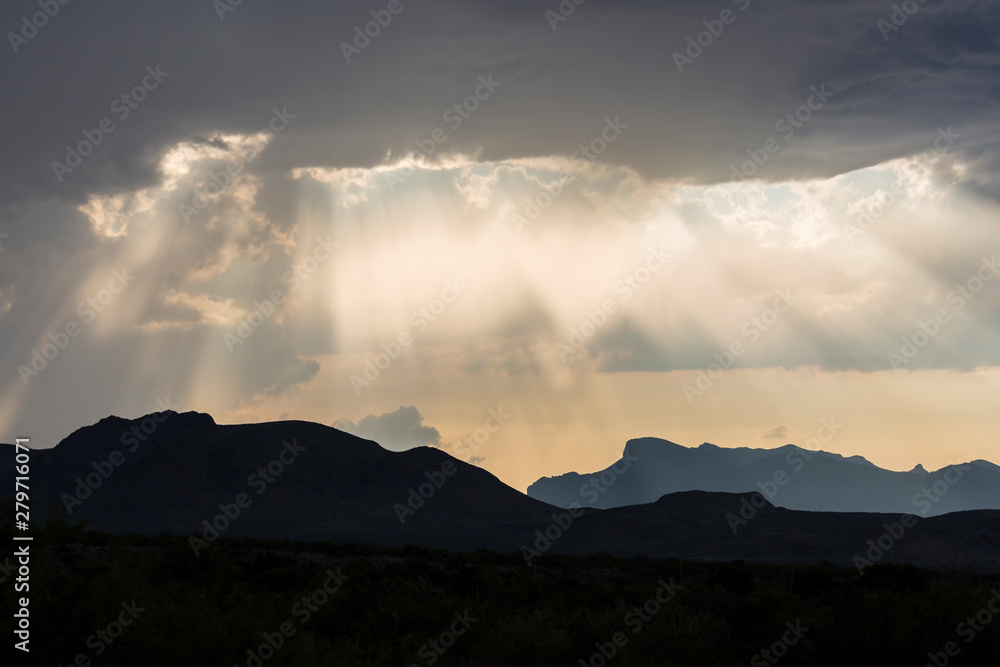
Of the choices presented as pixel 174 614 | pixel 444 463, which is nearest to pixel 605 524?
pixel 444 463

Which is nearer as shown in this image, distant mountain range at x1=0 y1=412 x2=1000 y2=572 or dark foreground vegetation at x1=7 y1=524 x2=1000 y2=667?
dark foreground vegetation at x1=7 y1=524 x2=1000 y2=667

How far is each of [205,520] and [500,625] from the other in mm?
133186

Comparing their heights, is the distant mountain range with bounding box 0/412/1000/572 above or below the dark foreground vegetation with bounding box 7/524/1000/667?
below

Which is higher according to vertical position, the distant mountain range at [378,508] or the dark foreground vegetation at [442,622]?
the dark foreground vegetation at [442,622]

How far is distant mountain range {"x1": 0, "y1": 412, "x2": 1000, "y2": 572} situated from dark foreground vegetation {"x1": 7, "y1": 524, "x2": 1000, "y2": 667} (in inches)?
3257

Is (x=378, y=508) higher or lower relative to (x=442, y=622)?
lower

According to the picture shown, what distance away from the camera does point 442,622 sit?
21.4 metres

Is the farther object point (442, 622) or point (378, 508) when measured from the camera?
point (378, 508)

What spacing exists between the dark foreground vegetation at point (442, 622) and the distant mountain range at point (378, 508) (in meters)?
82.7

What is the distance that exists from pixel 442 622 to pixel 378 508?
13893 centimetres

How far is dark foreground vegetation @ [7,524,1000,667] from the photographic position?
11.1 metres

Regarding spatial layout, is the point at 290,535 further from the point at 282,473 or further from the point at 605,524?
the point at 605,524

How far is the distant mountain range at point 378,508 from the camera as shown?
120 m

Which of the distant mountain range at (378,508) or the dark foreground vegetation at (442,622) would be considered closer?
the dark foreground vegetation at (442,622)
